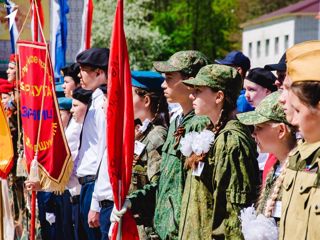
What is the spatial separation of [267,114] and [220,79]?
0.81m

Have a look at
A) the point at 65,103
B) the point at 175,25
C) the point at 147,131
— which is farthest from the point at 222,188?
the point at 175,25

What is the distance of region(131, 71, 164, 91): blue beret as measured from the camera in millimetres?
7703

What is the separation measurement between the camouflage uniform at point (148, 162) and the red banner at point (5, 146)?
9.06 ft

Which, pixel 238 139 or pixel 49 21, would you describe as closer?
pixel 238 139

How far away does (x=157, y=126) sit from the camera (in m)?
7.54

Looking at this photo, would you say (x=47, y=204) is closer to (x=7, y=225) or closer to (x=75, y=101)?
(x=7, y=225)

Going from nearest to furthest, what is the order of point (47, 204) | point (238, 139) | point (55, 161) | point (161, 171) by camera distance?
point (238, 139)
point (161, 171)
point (55, 161)
point (47, 204)

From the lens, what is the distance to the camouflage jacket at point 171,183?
260 inches

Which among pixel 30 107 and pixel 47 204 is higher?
pixel 30 107

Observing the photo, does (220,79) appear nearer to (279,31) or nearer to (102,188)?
(102,188)

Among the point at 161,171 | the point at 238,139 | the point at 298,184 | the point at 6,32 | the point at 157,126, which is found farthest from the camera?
the point at 6,32

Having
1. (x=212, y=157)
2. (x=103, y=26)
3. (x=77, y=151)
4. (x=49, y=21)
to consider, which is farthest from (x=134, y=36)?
(x=212, y=157)

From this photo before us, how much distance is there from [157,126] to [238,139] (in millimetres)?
1622

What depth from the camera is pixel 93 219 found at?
7.94 m
